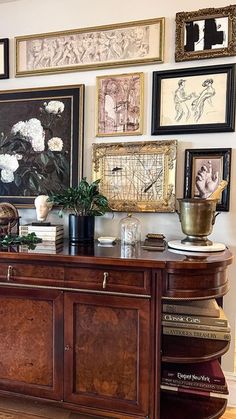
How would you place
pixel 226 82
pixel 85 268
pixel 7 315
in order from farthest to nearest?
pixel 226 82, pixel 7 315, pixel 85 268

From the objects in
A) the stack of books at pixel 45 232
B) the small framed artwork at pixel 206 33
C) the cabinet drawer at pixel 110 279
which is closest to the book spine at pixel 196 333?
the cabinet drawer at pixel 110 279

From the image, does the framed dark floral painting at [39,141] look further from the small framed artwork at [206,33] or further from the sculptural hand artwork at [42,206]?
the small framed artwork at [206,33]

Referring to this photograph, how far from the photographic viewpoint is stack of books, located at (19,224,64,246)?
6.43 ft

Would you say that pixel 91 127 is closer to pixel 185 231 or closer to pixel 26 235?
pixel 26 235

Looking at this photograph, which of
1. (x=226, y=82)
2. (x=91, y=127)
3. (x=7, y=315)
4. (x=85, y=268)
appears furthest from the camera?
(x=91, y=127)

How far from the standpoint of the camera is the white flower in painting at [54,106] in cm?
221

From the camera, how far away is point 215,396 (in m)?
1.79

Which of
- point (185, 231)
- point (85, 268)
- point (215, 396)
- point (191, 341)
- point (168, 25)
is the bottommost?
point (215, 396)

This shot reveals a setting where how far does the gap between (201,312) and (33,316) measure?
85cm

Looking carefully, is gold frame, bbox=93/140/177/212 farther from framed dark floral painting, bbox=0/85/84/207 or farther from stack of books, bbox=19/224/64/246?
stack of books, bbox=19/224/64/246

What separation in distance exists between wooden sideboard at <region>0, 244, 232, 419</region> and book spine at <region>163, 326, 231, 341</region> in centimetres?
3

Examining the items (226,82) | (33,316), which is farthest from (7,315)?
(226,82)

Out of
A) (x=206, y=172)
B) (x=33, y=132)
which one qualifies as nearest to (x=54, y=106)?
(x=33, y=132)

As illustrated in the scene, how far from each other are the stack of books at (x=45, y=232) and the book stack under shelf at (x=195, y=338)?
73 cm
